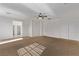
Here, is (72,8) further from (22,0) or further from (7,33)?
(7,33)

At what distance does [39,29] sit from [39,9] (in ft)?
0.65

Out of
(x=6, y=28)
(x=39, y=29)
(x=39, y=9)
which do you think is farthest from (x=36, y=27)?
(x=6, y=28)

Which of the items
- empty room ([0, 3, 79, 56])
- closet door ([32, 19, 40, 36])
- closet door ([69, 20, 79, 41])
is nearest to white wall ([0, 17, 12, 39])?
empty room ([0, 3, 79, 56])

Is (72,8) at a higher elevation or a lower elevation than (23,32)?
higher

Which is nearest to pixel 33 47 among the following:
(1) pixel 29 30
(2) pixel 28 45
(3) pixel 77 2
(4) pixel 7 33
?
(2) pixel 28 45

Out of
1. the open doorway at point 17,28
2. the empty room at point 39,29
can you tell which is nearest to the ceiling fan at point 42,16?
the empty room at point 39,29

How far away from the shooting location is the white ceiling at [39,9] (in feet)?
3.55

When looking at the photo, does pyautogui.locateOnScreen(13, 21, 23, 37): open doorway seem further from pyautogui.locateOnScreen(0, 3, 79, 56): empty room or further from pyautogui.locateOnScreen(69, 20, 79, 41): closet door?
pyautogui.locateOnScreen(69, 20, 79, 41): closet door

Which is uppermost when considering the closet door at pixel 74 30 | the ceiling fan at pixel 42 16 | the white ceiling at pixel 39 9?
the white ceiling at pixel 39 9

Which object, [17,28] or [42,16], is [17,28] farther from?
[42,16]

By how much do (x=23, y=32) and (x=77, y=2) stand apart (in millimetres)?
603

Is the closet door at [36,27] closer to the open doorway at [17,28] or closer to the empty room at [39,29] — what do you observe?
the empty room at [39,29]

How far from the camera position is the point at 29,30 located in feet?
3.71

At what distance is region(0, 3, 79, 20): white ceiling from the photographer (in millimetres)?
1083
